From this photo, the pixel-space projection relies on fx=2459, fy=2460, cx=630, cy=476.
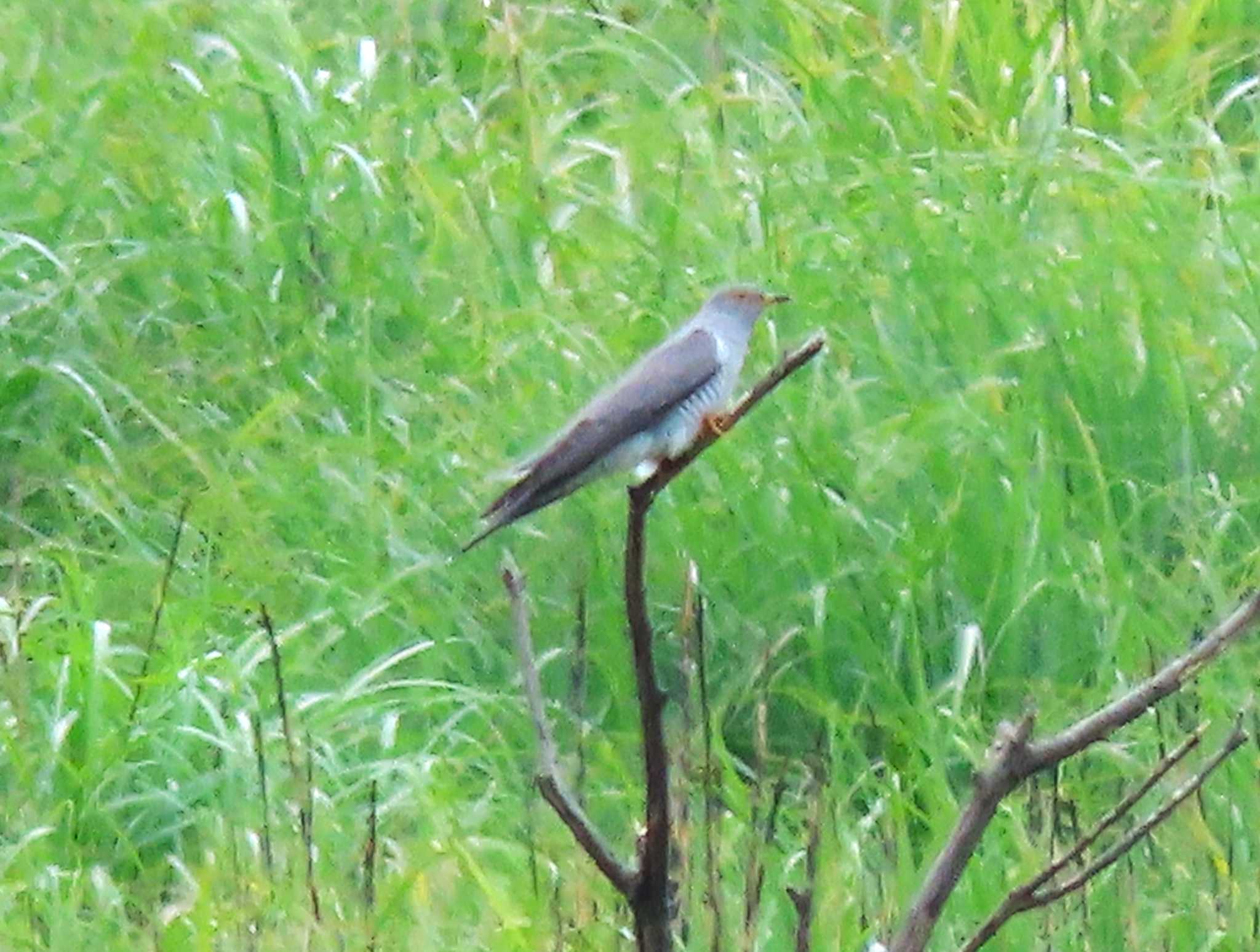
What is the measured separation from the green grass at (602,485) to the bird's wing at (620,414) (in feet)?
1.36

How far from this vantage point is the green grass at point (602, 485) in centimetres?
312

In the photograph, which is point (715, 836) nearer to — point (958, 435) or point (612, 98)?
point (958, 435)

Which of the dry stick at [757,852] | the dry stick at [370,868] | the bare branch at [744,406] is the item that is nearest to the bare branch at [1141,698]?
the bare branch at [744,406]

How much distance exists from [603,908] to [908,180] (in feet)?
5.71

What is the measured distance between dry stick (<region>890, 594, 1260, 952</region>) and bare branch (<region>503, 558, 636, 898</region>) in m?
0.16

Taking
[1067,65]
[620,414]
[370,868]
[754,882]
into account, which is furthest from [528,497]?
[1067,65]

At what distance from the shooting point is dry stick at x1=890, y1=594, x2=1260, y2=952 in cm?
116

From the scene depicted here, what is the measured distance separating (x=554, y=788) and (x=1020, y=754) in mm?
250

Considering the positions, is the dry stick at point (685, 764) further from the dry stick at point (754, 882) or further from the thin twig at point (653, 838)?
the thin twig at point (653, 838)

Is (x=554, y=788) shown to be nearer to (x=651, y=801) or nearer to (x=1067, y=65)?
(x=651, y=801)

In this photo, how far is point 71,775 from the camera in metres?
3.45

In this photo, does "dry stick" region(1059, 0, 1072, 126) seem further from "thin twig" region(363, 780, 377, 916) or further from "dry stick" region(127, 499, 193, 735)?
"thin twig" region(363, 780, 377, 916)

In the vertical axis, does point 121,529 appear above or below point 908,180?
below

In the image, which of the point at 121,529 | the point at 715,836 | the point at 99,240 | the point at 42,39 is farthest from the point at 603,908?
the point at 42,39
